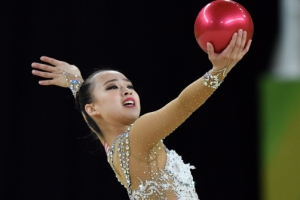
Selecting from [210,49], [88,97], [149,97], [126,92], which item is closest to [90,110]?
[88,97]

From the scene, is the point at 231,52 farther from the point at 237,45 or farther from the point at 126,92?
the point at 126,92

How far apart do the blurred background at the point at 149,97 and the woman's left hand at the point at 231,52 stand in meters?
1.94

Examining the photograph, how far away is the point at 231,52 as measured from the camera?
5.51ft

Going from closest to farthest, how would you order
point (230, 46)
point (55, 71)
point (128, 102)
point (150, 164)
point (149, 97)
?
point (230, 46), point (150, 164), point (128, 102), point (55, 71), point (149, 97)

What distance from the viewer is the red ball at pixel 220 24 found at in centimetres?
169

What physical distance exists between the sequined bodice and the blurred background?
1546 millimetres

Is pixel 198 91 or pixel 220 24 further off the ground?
pixel 220 24

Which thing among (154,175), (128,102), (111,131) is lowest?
(154,175)

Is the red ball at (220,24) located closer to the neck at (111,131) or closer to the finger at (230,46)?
the finger at (230,46)

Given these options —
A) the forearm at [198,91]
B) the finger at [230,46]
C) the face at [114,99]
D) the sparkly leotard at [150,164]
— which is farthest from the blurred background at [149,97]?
the finger at [230,46]

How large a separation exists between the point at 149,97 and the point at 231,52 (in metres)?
2.12

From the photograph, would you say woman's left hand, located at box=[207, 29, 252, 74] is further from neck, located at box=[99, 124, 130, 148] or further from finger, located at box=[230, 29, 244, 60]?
neck, located at box=[99, 124, 130, 148]

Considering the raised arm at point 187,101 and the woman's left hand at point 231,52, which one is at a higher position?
the woman's left hand at point 231,52

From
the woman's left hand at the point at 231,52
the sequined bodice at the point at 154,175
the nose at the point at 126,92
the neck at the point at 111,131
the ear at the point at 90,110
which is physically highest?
the woman's left hand at the point at 231,52
